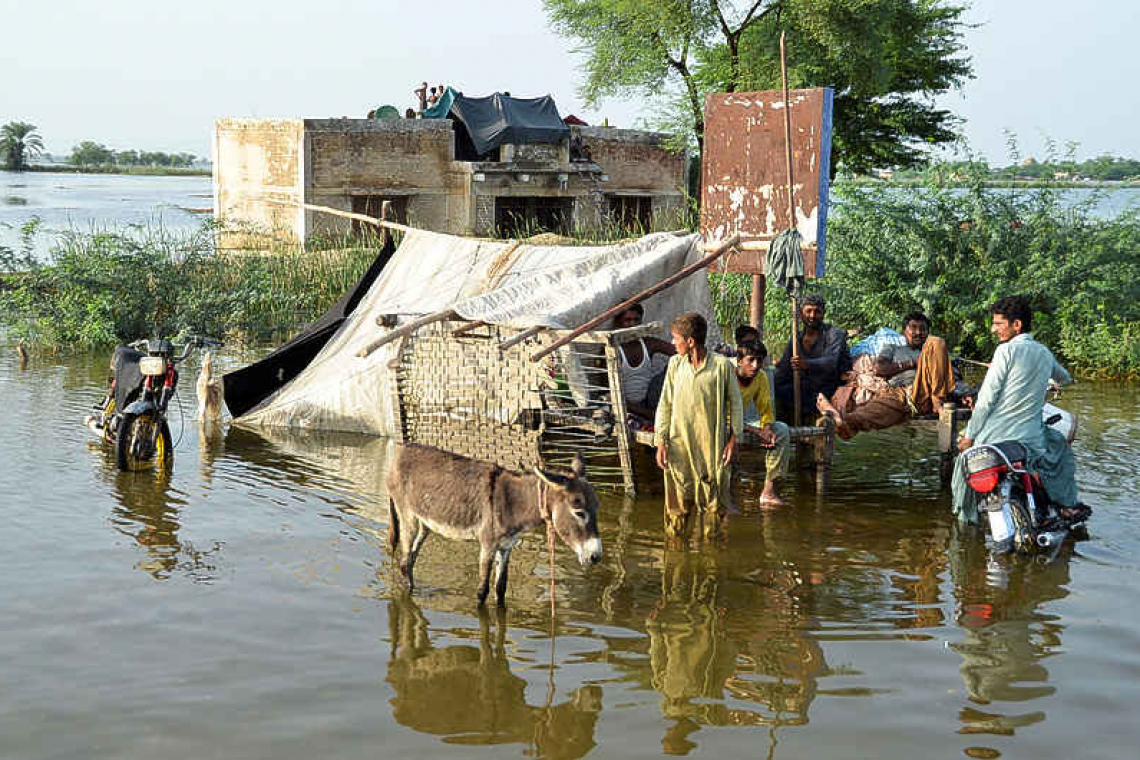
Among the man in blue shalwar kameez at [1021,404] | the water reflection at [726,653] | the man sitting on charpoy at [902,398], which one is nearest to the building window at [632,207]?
the man sitting on charpoy at [902,398]

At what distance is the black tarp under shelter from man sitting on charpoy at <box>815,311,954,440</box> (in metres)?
4.75

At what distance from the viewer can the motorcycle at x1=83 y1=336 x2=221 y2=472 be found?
348 inches

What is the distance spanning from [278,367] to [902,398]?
5.82 metres

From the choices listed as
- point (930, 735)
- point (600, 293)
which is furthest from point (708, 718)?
point (600, 293)

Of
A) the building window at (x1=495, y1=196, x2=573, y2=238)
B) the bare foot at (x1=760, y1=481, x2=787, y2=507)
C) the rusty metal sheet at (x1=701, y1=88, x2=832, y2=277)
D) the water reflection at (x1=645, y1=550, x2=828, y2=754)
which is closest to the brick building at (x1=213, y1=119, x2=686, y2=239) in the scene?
the building window at (x1=495, y1=196, x2=573, y2=238)

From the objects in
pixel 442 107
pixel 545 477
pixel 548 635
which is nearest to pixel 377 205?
pixel 442 107

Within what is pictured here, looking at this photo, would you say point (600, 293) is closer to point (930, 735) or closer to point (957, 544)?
point (957, 544)

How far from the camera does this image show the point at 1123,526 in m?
7.89

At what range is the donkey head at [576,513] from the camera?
541 centimetres

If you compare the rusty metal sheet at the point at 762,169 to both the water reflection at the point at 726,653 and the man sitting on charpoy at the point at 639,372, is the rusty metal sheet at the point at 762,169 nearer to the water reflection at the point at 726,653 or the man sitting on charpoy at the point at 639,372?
the man sitting on charpoy at the point at 639,372

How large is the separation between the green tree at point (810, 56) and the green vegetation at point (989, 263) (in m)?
10.6

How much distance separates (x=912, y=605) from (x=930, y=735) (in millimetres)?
1650

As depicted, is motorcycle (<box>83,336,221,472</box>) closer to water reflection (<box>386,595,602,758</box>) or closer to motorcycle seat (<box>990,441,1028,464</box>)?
water reflection (<box>386,595,602,758</box>)

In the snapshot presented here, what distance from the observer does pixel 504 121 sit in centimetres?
2553
